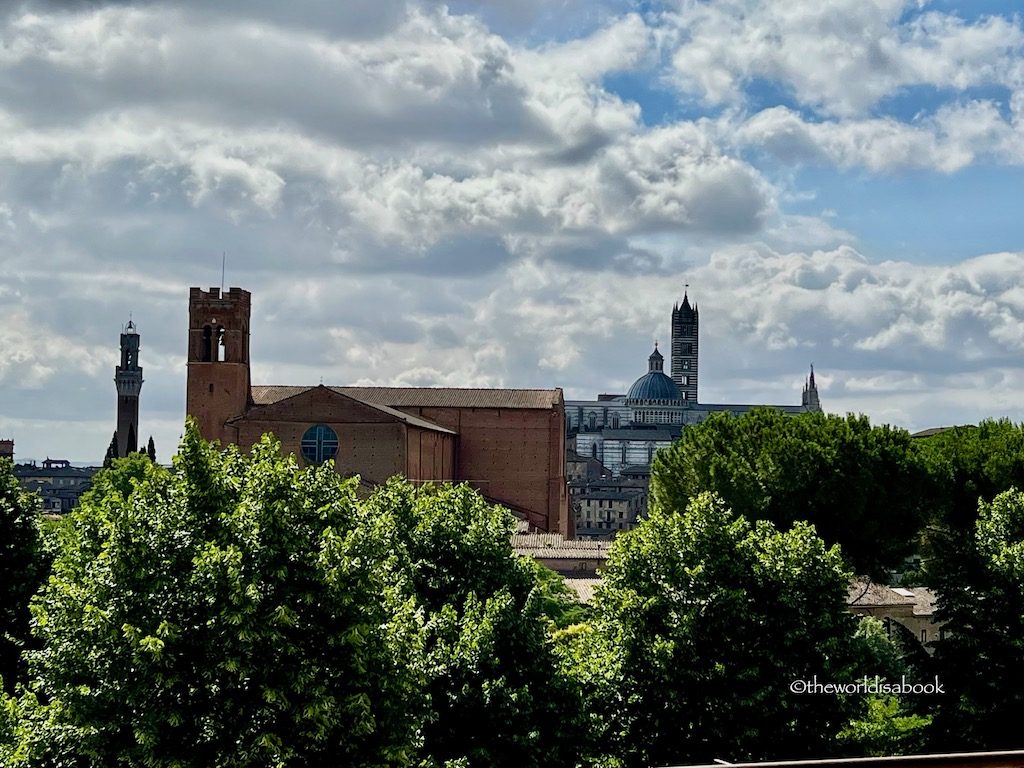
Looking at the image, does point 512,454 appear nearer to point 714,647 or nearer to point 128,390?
point 714,647

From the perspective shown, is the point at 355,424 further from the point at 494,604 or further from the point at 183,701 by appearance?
the point at 183,701

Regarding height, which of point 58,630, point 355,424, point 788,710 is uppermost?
point 355,424

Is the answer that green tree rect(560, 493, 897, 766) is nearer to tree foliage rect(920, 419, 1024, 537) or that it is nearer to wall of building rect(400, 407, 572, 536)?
tree foliage rect(920, 419, 1024, 537)

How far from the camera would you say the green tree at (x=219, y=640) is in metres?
15.9

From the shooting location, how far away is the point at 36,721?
Answer: 16.7m

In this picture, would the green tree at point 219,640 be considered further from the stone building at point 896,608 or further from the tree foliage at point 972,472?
the stone building at point 896,608

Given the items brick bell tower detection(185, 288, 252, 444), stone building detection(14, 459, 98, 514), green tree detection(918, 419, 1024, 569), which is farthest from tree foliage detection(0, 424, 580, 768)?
stone building detection(14, 459, 98, 514)

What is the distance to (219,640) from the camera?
52.6 feet

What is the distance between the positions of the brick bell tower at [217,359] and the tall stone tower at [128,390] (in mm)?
43452

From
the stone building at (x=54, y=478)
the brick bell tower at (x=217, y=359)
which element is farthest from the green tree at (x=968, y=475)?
the stone building at (x=54, y=478)

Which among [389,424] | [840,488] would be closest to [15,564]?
[840,488]

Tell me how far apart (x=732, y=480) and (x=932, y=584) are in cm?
947

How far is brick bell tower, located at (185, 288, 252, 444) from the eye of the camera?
69375 millimetres

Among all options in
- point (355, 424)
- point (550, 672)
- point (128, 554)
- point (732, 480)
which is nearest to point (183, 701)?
point (128, 554)
